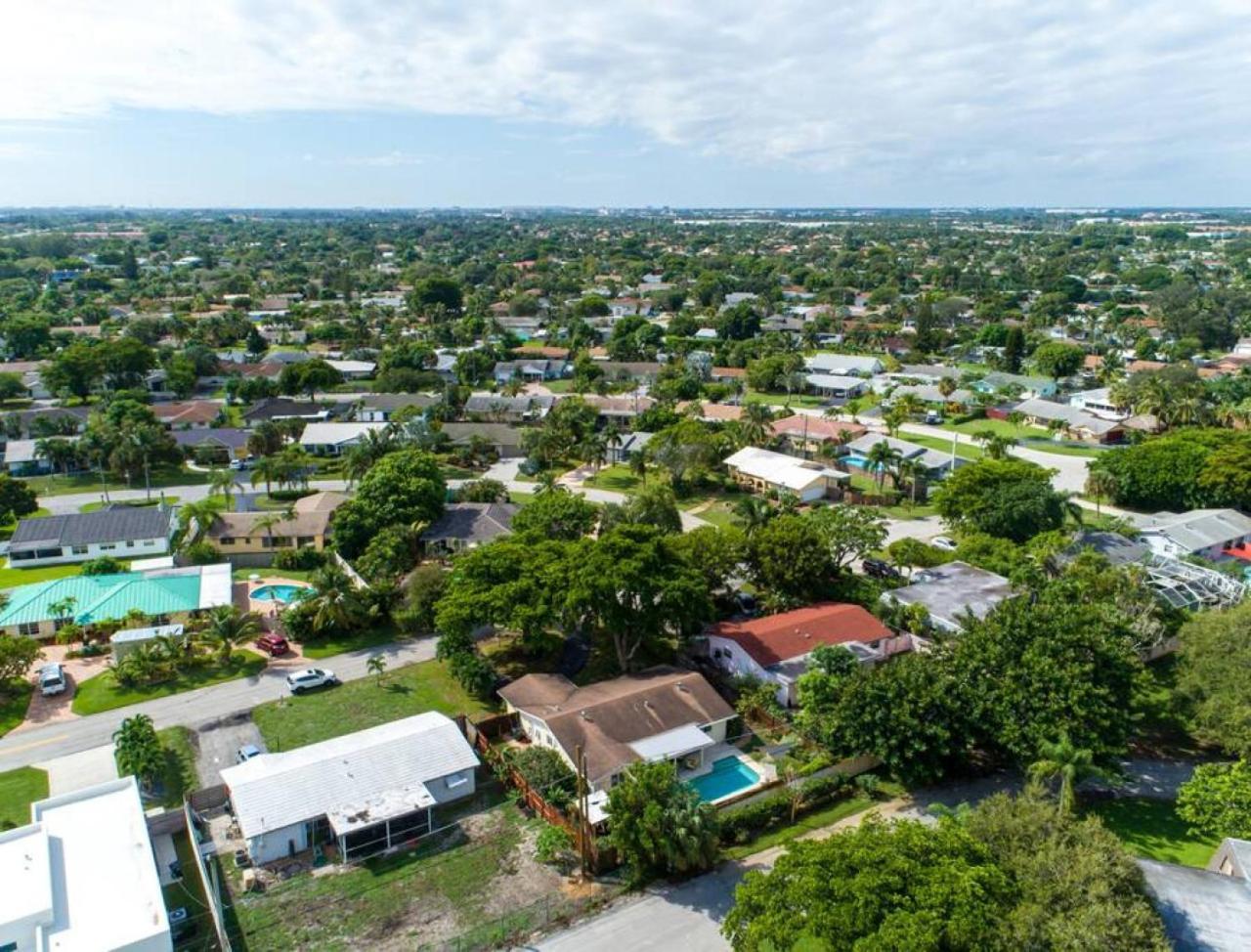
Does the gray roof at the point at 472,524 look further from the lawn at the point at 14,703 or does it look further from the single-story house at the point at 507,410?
the single-story house at the point at 507,410

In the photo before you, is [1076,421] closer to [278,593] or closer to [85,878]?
[278,593]

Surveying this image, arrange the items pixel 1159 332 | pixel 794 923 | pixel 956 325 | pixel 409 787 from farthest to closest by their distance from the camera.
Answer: pixel 956 325 → pixel 1159 332 → pixel 409 787 → pixel 794 923

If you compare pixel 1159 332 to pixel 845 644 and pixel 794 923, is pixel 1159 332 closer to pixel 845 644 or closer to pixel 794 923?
pixel 845 644

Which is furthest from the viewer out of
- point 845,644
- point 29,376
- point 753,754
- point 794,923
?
point 29,376

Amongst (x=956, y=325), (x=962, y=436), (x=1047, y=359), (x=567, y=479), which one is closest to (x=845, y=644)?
(x=567, y=479)

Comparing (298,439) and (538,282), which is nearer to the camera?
(298,439)

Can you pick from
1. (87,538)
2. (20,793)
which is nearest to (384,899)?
(20,793)

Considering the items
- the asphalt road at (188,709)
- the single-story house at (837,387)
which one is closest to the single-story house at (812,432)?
the single-story house at (837,387)
